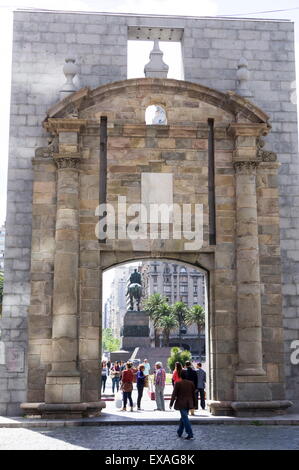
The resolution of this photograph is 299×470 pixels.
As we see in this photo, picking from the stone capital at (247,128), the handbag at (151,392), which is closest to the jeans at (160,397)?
the handbag at (151,392)

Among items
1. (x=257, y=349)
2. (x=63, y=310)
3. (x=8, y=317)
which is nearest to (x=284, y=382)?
(x=257, y=349)

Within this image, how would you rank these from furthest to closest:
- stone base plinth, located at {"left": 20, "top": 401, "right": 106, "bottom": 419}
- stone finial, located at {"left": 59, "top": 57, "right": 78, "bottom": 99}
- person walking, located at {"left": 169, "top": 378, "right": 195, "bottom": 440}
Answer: stone finial, located at {"left": 59, "top": 57, "right": 78, "bottom": 99} < stone base plinth, located at {"left": 20, "top": 401, "right": 106, "bottom": 419} < person walking, located at {"left": 169, "top": 378, "right": 195, "bottom": 440}

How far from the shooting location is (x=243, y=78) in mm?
18688

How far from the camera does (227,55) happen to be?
1959 centimetres

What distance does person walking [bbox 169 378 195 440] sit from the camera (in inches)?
505

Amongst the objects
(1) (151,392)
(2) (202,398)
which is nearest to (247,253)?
(2) (202,398)

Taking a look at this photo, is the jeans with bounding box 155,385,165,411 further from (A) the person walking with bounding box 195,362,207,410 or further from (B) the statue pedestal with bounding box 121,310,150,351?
(B) the statue pedestal with bounding box 121,310,150,351

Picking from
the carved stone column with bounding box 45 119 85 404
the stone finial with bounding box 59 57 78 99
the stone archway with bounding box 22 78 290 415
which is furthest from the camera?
the stone finial with bounding box 59 57 78 99

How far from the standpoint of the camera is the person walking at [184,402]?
12820mm

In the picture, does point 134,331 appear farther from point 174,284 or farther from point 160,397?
point 174,284

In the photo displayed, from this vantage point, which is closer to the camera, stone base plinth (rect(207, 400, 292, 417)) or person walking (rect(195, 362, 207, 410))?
stone base plinth (rect(207, 400, 292, 417))

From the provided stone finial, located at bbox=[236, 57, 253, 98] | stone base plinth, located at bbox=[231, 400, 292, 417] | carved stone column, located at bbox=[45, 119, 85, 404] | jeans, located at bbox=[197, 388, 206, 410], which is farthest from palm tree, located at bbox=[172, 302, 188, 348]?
carved stone column, located at bbox=[45, 119, 85, 404]

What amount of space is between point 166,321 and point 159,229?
68.1 metres
